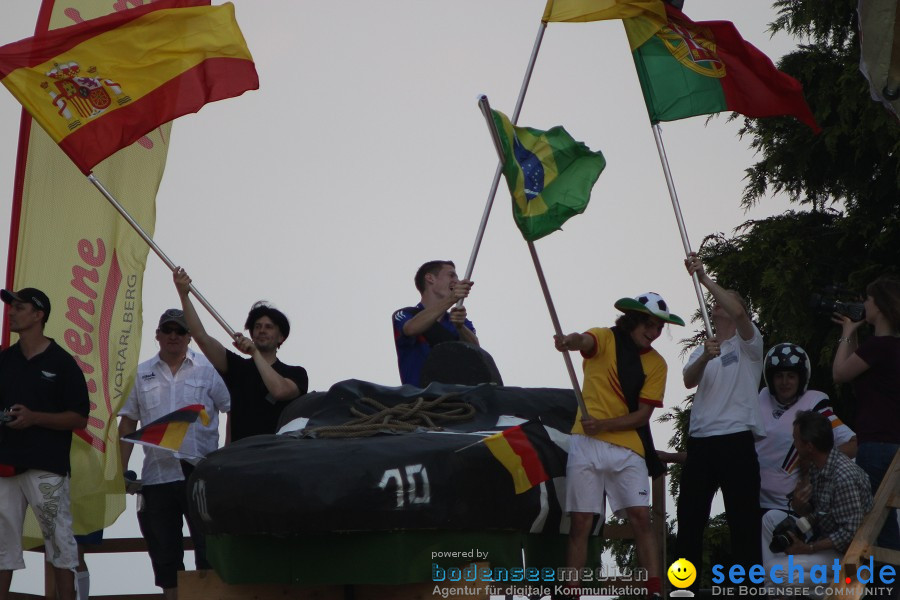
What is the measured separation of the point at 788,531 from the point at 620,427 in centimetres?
111

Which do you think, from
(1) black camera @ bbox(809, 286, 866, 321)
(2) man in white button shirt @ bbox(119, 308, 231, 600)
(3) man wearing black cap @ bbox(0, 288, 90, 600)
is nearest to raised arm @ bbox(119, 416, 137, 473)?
(2) man in white button shirt @ bbox(119, 308, 231, 600)

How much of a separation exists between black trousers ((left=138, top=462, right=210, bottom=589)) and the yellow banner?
1.98ft

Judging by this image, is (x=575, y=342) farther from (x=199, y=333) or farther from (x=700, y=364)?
(x=199, y=333)

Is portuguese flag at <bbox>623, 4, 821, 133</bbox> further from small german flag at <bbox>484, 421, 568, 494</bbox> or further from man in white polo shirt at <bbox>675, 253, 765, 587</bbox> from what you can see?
small german flag at <bbox>484, 421, 568, 494</bbox>

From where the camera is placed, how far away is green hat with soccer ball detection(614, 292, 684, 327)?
7.99 meters

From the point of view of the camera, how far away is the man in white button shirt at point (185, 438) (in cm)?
878

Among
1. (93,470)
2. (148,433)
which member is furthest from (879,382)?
(93,470)

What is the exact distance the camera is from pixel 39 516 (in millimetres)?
8312

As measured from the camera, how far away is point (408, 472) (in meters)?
6.48

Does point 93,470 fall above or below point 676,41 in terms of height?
below

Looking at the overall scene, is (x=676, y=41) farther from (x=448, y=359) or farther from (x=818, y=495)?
(x=818, y=495)

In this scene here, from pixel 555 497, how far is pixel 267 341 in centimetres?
234

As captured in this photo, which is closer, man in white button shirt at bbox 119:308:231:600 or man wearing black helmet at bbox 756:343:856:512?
man wearing black helmet at bbox 756:343:856:512

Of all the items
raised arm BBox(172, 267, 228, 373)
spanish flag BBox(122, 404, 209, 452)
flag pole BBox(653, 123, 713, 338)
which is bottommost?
spanish flag BBox(122, 404, 209, 452)
